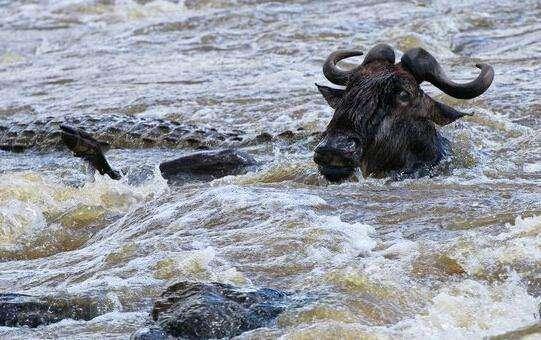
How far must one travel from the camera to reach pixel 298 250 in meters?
7.09

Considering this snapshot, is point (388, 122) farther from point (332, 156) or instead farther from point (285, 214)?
point (285, 214)

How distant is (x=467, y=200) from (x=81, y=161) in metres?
4.17

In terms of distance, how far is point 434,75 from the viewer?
9.16 m

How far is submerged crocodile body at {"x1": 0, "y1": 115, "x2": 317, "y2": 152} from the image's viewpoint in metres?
11.3

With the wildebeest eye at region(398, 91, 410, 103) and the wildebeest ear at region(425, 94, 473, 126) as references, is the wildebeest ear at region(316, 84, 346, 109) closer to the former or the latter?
the wildebeest eye at region(398, 91, 410, 103)

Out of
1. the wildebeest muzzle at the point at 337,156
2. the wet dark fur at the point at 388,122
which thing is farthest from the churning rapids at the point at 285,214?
the wet dark fur at the point at 388,122

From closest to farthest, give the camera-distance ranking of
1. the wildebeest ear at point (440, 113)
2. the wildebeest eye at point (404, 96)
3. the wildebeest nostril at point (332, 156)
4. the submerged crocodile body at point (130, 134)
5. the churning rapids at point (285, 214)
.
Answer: the churning rapids at point (285, 214), the wildebeest nostril at point (332, 156), the wildebeest eye at point (404, 96), the wildebeest ear at point (440, 113), the submerged crocodile body at point (130, 134)

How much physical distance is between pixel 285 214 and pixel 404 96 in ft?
5.55

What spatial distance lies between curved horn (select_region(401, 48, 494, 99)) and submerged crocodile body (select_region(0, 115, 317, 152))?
198 centimetres

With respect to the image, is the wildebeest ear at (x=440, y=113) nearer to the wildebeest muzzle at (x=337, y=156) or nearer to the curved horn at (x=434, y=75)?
the curved horn at (x=434, y=75)

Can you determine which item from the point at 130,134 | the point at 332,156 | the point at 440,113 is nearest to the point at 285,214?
the point at 332,156

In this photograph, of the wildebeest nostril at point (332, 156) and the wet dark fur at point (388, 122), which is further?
the wet dark fur at point (388, 122)

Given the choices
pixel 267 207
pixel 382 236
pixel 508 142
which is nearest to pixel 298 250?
pixel 382 236

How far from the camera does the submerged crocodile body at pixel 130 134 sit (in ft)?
37.2
